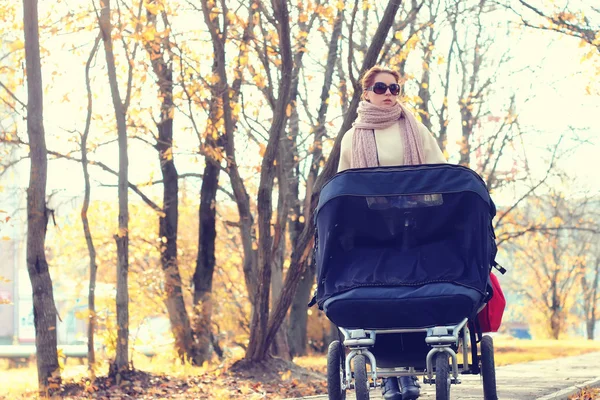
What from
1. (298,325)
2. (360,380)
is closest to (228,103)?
(360,380)

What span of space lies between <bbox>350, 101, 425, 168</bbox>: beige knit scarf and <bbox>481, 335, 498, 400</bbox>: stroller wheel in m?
1.21

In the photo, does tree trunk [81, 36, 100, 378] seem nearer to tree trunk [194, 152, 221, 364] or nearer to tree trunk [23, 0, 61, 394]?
tree trunk [23, 0, 61, 394]

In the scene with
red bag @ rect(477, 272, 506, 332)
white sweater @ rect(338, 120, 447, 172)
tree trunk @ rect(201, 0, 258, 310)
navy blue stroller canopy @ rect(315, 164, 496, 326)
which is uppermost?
tree trunk @ rect(201, 0, 258, 310)

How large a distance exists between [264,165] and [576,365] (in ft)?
23.0

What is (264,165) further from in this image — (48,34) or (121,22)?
(48,34)

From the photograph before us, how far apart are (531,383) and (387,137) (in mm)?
5581

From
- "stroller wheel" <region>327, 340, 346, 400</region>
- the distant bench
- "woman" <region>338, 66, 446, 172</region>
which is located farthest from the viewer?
the distant bench

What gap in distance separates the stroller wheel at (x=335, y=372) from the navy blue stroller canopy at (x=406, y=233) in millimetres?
479

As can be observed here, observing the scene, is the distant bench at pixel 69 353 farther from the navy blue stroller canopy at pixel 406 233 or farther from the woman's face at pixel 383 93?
the navy blue stroller canopy at pixel 406 233

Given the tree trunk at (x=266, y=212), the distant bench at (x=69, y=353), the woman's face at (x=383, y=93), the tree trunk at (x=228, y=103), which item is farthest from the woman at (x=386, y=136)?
the distant bench at (x=69, y=353)

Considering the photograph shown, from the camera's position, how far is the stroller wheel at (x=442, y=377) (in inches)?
195

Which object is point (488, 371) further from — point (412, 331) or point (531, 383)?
point (531, 383)

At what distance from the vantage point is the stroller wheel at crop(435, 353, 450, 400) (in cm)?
496

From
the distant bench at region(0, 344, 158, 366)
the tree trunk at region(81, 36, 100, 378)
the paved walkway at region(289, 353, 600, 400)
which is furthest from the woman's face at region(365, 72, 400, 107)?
the distant bench at region(0, 344, 158, 366)
